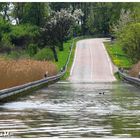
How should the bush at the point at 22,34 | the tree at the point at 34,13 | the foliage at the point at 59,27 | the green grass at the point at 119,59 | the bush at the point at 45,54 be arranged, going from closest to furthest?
1. the green grass at the point at 119,59
2. the bush at the point at 45,54
3. the foliage at the point at 59,27
4. the bush at the point at 22,34
5. the tree at the point at 34,13

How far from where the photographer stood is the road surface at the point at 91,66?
59.5 metres

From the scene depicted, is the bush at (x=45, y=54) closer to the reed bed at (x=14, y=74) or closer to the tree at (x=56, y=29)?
the tree at (x=56, y=29)

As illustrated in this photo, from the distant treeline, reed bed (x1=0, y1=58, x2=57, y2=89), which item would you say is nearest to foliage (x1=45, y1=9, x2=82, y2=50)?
the distant treeline

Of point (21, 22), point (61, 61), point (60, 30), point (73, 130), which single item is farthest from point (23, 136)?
point (21, 22)

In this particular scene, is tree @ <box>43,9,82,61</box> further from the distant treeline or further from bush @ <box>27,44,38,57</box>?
bush @ <box>27,44,38,57</box>

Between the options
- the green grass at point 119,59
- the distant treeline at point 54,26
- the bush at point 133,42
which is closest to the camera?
the bush at point 133,42

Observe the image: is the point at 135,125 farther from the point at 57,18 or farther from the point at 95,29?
the point at 95,29

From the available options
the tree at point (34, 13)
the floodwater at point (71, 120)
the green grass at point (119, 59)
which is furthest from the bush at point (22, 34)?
the floodwater at point (71, 120)

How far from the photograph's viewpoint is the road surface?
5947 cm

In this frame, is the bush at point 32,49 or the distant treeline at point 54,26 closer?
the distant treeline at point 54,26

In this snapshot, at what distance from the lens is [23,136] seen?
1255cm

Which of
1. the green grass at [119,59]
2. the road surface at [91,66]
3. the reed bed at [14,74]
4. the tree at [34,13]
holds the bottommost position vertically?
the green grass at [119,59]

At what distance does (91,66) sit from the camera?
77.4 m

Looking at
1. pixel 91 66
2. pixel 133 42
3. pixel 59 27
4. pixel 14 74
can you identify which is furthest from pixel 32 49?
pixel 14 74
